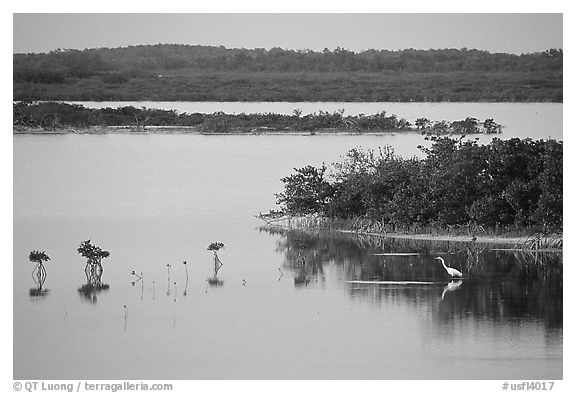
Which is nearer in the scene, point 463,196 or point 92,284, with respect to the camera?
point 92,284

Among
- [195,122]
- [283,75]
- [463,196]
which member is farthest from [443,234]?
[283,75]

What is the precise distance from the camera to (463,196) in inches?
688

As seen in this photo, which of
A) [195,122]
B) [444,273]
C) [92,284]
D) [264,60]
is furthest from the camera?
[264,60]

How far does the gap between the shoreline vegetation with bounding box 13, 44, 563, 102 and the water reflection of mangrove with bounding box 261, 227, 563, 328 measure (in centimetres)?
1238

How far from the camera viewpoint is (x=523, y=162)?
57.4ft

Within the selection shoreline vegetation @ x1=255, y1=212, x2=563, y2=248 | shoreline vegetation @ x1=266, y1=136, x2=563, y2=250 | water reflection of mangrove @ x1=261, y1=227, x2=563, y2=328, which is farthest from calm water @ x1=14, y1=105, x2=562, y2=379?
shoreline vegetation @ x1=266, y1=136, x2=563, y2=250

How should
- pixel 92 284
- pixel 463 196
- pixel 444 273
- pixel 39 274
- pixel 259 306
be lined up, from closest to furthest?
pixel 259 306 < pixel 92 284 < pixel 444 273 < pixel 39 274 < pixel 463 196

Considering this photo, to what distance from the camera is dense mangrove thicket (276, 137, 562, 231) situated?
17.0 metres

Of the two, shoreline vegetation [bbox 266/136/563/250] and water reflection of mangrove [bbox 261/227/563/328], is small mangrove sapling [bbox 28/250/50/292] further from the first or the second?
shoreline vegetation [bbox 266/136/563/250]

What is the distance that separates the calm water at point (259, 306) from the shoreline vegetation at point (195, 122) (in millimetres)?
13854

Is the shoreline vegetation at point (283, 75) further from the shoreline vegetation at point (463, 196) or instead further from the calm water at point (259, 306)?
the calm water at point (259, 306)

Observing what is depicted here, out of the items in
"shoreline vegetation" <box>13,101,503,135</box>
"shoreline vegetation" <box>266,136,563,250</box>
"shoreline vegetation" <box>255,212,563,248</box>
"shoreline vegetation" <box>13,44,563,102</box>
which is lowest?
"shoreline vegetation" <box>255,212,563,248</box>

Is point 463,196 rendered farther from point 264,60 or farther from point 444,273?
point 264,60

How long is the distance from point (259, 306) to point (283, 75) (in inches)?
1197
